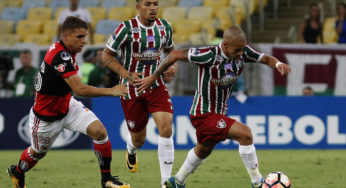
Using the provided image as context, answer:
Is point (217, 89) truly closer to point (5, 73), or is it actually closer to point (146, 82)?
point (146, 82)

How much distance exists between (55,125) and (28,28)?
11.0 metres

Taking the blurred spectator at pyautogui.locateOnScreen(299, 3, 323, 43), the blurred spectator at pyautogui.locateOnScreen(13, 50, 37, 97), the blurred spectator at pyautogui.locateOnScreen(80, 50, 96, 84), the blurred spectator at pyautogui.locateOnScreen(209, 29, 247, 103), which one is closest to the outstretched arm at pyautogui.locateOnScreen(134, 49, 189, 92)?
the blurred spectator at pyautogui.locateOnScreen(209, 29, 247, 103)

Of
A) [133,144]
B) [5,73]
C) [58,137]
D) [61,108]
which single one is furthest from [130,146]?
[5,73]

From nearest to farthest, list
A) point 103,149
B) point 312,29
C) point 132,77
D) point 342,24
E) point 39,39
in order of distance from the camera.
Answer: point 103,149 < point 132,77 < point 342,24 < point 312,29 < point 39,39

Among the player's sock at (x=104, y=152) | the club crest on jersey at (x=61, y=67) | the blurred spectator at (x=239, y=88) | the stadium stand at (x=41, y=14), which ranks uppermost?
the club crest on jersey at (x=61, y=67)

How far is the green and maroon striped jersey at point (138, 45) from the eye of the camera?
903cm

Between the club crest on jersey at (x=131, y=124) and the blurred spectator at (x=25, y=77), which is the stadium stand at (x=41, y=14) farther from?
the club crest on jersey at (x=131, y=124)

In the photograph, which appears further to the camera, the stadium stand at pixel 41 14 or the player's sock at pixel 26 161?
the stadium stand at pixel 41 14

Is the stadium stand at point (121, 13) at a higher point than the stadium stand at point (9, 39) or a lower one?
higher

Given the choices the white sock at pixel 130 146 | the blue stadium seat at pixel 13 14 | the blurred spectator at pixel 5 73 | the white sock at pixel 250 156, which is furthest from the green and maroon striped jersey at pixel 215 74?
the blue stadium seat at pixel 13 14

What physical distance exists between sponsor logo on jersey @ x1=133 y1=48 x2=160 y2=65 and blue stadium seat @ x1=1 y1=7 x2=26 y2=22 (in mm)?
11258

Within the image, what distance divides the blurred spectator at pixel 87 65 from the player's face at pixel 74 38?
6.80 m

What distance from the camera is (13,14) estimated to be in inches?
776

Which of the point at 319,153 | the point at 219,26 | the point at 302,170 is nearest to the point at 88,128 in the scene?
the point at 302,170
